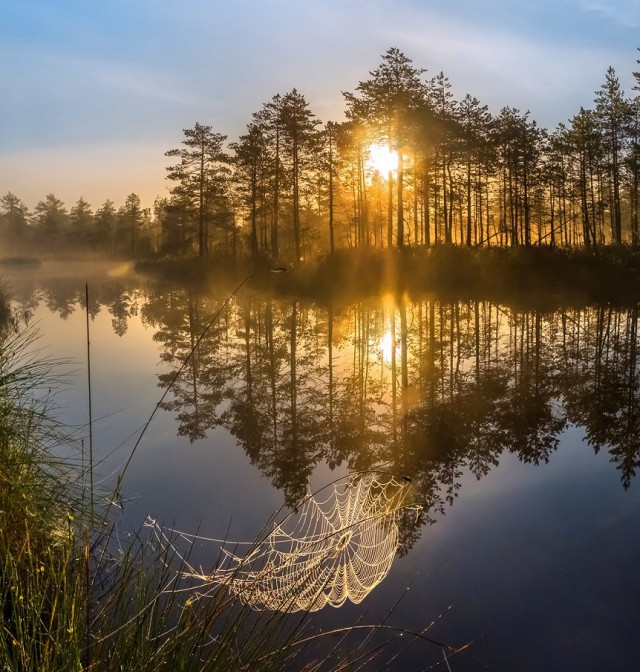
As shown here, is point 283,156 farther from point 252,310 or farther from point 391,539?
point 391,539

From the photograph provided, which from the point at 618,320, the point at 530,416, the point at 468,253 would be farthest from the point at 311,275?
the point at 530,416

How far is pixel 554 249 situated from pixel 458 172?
1636 cm

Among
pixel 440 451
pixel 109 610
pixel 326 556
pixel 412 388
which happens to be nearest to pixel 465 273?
pixel 412 388

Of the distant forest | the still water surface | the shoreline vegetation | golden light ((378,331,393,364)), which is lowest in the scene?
the still water surface

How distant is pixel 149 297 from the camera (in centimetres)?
3812

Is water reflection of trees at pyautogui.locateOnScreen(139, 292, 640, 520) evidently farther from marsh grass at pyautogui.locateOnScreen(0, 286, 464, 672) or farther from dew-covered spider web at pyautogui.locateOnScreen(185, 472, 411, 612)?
marsh grass at pyautogui.locateOnScreen(0, 286, 464, 672)

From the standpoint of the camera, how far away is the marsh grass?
2.62 meters

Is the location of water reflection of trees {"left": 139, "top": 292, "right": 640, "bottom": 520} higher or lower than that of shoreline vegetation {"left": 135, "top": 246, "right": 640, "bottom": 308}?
lower

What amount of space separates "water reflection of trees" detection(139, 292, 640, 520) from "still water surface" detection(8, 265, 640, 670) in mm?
61

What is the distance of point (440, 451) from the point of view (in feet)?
30.3

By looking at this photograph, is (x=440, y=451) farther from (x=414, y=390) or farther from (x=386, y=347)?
(x=386, y=347)

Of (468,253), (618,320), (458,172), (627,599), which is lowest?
(627,599)

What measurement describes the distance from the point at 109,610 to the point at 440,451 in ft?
21.8

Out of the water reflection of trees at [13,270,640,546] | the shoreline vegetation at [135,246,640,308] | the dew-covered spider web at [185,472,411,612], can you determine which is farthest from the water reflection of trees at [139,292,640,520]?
the shoreline vegetation at [135,246,640,308]
